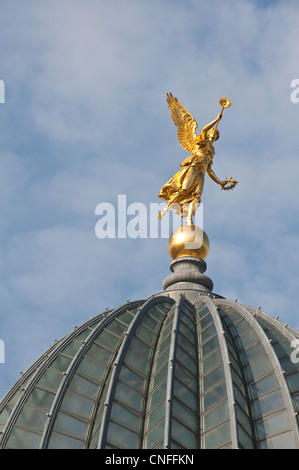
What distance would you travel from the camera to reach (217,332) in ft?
154

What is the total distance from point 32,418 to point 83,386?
3158mm

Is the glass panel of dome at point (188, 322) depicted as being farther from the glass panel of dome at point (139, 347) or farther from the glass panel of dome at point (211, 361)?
the glass panel of dome at point (211, 361)

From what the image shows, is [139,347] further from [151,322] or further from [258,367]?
[258,367]

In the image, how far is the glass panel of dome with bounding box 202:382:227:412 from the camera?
40938 mm

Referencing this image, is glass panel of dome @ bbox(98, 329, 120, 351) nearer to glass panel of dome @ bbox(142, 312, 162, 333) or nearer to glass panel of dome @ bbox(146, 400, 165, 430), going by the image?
glass panel of dome @ bbox(142, 312, 162, 333)

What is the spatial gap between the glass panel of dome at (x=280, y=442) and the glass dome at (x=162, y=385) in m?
0.05

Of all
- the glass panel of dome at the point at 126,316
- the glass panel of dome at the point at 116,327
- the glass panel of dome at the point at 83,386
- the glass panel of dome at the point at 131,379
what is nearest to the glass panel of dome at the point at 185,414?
the glass panel of dome at the point at 131,379

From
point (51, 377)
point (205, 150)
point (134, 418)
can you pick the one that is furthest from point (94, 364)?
point (205, 150)

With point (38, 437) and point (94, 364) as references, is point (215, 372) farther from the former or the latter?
point (38, 437)

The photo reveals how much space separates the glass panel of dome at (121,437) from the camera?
38.0 metres

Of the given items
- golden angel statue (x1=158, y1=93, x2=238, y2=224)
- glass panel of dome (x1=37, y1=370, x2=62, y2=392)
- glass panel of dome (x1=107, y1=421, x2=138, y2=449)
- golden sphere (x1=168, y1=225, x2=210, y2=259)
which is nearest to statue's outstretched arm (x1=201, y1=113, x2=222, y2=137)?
golden angel statue (x1=158, y1=93, x2=238, y2=224)

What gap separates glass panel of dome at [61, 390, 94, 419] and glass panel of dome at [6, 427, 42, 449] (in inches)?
77.9

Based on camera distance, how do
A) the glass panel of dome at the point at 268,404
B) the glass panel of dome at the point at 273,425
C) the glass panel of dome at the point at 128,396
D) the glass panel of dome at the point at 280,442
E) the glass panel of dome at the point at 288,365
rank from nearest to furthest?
the glass panel of dome at the point at 280,442
the glass panel of dome at the point at 273,425
the glass panel of dome at the point at 268,404
the glass panel of dome at the point at 128,396
the glass panel of dome at the point at 288,365

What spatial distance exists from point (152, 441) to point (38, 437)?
18.8 feet
